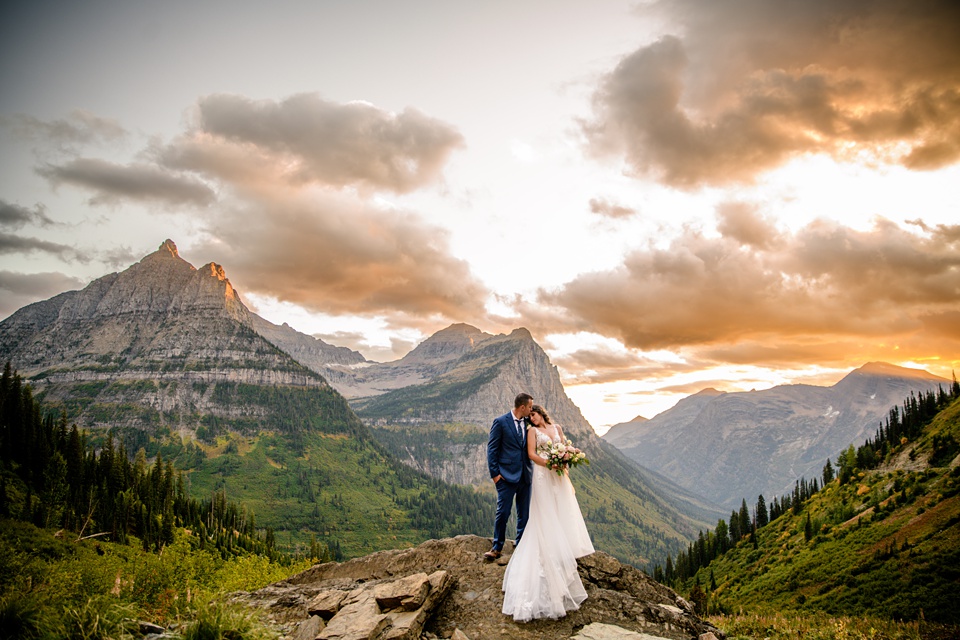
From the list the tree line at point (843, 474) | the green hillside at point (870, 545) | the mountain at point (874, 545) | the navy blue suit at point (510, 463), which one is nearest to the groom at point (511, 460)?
the navy blue suit at point (510, 463)

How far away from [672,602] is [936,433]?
134924mm

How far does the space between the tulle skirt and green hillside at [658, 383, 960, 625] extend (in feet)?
129

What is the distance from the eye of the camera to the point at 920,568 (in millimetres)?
62469

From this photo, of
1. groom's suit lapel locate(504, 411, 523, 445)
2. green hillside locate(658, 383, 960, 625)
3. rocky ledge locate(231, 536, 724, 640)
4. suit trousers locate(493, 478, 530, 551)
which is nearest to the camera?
rocky ledge locate(231, 536, 724, 640)

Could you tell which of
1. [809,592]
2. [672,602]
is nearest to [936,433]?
[809,592]

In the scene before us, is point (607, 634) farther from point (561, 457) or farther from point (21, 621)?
point (21, 621)

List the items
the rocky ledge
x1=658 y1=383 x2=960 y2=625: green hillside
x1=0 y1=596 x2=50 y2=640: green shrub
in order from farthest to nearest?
x1=658 y1=383 x2=960 y2=625: green hillside, the rocky ledge, x1=0 y1=596 x2=50 y2=640: green shrub

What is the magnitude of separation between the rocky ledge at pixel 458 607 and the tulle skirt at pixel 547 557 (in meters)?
0.47

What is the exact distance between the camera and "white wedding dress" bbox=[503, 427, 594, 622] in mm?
14102

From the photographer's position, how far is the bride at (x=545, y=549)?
14.1 m

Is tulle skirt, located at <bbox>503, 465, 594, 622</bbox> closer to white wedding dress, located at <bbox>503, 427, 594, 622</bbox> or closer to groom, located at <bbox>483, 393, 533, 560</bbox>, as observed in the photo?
white wedding dress, located at <bbox>503, 427, 594, 622</bbox>

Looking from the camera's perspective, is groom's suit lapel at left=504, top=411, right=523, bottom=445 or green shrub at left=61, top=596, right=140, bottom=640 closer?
green shrub at left=61, top=596, right=140, bottom=640

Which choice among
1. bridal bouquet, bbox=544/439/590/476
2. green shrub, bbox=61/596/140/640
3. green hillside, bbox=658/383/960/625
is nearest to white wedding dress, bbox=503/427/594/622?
bridal bouquet, bbox=544/439/590/476

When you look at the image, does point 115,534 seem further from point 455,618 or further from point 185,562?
point 455,618
